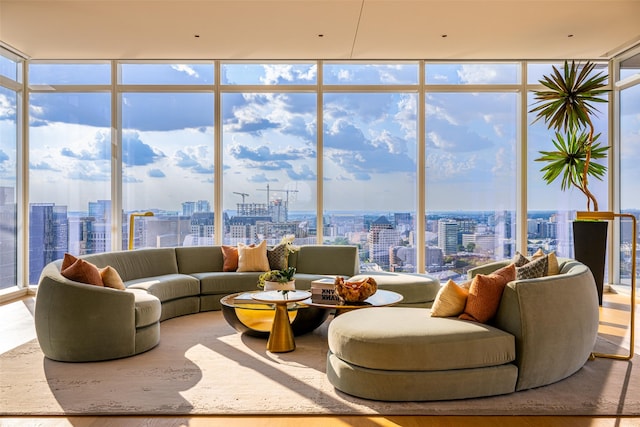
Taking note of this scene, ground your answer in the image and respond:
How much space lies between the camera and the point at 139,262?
597 cm

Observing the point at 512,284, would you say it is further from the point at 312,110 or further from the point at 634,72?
the point at 634,72

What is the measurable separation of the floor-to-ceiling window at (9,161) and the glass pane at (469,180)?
5950 millimetres

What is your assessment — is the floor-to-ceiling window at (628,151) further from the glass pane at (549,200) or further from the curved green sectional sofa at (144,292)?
the curved green sectional sofa at (144,292)

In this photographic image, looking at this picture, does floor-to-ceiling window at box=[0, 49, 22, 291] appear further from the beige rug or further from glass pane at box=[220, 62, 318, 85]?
the beige rug

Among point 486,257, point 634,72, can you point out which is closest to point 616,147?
point 634,72

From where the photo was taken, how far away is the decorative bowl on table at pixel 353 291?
14.1ft

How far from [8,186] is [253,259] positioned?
12.4ft

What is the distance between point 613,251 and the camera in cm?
747

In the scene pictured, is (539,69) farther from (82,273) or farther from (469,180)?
(82,273)

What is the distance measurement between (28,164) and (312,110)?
13.9ft

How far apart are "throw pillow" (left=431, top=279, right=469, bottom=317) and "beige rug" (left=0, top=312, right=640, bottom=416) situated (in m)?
0.64

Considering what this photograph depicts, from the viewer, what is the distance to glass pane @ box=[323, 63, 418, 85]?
743 centimetres

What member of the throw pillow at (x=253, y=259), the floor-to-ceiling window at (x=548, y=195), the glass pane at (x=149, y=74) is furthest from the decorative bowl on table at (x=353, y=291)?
the glass pane at (x=149, y=74)

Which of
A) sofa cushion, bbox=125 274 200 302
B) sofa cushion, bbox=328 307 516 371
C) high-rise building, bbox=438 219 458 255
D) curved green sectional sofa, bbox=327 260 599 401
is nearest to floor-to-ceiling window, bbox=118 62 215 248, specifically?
sofa cushion, bbox=125 274 200 302
